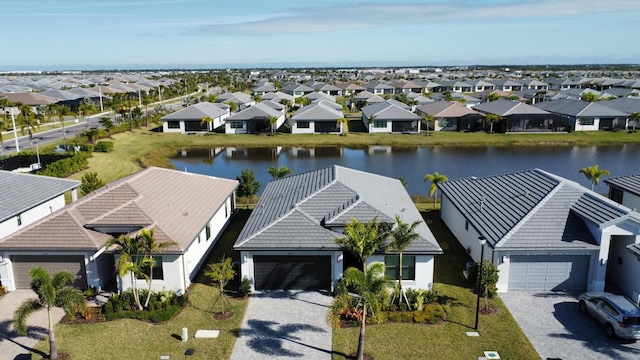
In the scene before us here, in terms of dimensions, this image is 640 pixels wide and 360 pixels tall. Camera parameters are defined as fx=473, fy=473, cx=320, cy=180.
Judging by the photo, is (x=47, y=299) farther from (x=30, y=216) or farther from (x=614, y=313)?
(x=614, y=313)

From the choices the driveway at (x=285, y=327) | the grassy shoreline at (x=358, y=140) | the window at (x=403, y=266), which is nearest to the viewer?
the driveway at (x=285, y=327)

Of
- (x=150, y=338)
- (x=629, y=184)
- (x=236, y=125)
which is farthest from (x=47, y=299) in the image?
(x=236, y=125)

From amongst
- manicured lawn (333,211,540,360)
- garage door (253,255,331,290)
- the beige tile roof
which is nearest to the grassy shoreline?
the beige tile roof

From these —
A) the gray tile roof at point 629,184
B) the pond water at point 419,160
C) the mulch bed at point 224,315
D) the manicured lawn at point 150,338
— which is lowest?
the manicured lawn at point 150,338

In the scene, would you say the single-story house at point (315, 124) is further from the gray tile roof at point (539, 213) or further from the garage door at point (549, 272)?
the garage door at point (549, 272)

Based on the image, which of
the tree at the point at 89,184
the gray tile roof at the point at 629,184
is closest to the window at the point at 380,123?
the gray tile roof at the point at 629,184

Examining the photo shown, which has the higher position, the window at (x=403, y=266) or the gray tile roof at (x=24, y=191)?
the gray tile roof at (x=24, y=191)
